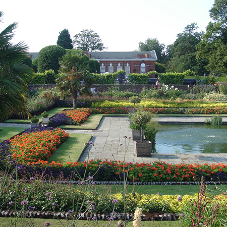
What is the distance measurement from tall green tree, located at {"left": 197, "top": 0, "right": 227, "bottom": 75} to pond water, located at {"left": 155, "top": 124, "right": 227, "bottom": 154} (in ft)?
73.0

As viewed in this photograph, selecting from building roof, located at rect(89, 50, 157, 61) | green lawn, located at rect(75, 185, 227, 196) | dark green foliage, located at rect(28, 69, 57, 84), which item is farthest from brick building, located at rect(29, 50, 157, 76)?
green lawn, located at rect(75, 185, 227, 196)

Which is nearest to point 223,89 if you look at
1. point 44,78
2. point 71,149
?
point 44,78

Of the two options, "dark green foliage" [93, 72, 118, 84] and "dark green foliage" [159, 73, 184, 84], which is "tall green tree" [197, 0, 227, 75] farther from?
"dark green foliage" [93, 72, 118, 84]

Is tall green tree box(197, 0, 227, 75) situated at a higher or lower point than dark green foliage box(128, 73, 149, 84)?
higher

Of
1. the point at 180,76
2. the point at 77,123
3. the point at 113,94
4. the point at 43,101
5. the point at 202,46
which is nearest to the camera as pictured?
the point at 77,123

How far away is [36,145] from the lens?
7.28 m

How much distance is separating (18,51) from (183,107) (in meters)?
12.6

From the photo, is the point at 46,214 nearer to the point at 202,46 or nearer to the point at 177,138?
the point at 177,138

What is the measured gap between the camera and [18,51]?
5.35m

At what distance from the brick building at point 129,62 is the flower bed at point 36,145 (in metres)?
38.0

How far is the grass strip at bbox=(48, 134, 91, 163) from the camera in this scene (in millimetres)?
7007

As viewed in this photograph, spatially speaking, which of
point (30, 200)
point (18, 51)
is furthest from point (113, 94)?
point (30, 200)

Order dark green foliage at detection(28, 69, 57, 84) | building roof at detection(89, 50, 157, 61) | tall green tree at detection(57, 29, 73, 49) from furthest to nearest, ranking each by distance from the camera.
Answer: building roof at detection(89, 50, 157, 61) → tall green tree at detection(57, 29, 73, 49) → dark green foliage at detection(28, 69, 57, 84)

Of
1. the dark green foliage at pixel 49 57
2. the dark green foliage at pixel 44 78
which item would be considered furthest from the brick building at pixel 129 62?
the dark green foliage at pixel 44 78
